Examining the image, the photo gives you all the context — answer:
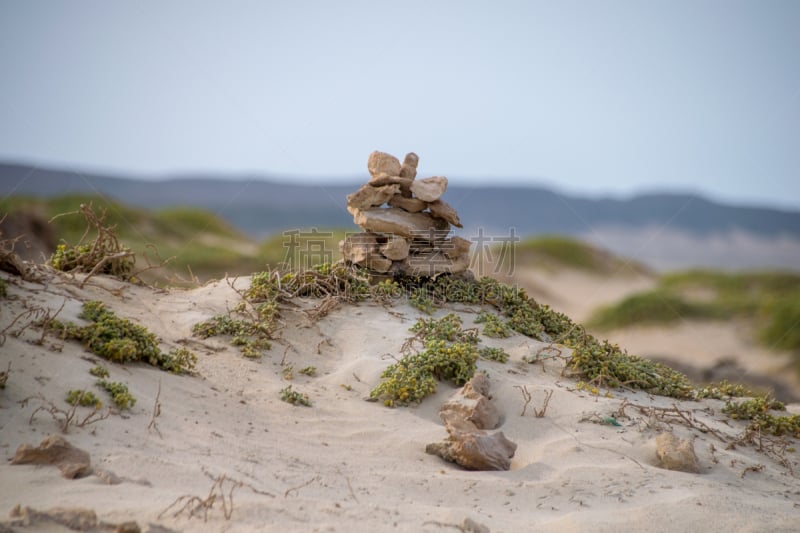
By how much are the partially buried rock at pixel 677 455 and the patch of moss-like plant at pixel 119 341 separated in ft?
13.2

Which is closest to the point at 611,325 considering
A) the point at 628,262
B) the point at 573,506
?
the point at 628,262

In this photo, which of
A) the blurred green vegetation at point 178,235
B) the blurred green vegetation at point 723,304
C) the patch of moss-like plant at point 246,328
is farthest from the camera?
the blurred green vegetation at point 178,235

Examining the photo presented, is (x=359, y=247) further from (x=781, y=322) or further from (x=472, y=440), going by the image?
(x=781, y=322)

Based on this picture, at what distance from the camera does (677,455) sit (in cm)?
492

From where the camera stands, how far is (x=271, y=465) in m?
4.19

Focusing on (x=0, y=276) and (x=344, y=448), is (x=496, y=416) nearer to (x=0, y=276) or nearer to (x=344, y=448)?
(x=344, y=448)

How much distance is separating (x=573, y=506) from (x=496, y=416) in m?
1.31

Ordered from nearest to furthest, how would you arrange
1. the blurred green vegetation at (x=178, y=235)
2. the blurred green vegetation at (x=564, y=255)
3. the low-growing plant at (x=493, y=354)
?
the low-growing plant at (x=493, y=354), the blurred green vegetation at (x=178, y=235), the blurred green vegetation at (x=564, y=255)

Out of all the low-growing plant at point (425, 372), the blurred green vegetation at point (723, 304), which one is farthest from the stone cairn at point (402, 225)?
the blurred green vegetation at point (723, 304)

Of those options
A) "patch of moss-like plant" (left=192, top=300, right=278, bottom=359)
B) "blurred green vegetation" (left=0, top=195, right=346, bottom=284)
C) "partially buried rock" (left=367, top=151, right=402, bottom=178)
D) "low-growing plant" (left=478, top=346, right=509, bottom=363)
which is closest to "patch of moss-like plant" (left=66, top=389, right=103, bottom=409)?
"patch of moss-like plant" (left=192, top=300, right=278, bottom=359)

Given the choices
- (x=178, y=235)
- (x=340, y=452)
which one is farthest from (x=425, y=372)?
(x=178, y=235)

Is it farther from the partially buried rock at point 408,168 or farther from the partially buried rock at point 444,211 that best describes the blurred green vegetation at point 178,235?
the partially buried rock at point 444,211

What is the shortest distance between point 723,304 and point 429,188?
16676mm

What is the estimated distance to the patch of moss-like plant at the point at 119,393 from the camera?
4.46m
